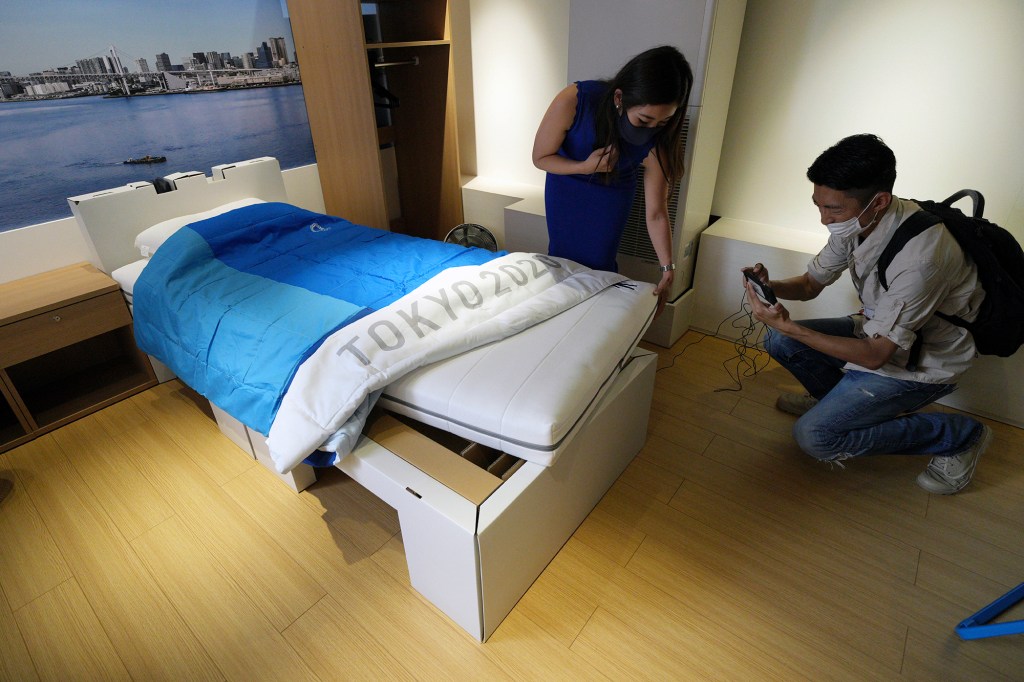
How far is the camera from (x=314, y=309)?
1631mm

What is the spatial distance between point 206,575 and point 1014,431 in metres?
2.85

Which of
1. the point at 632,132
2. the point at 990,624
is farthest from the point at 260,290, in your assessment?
the point at 990,624

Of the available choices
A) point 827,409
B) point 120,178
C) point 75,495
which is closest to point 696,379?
point 827,409

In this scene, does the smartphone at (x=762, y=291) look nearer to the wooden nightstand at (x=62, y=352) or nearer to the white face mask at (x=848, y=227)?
the white face mask at (x=848, y=227)

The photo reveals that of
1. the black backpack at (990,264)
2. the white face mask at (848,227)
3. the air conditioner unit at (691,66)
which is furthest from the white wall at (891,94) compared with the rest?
the white face mask at (848,227)

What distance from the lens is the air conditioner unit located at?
195 centimetres

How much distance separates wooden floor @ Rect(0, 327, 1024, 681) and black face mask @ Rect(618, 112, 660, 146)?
3.54 ft

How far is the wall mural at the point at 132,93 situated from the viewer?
196cm

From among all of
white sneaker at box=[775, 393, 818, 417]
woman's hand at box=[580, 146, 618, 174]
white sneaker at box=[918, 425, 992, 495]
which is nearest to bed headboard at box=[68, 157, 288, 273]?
woman's hand at box=[580, 146, 618, 174]

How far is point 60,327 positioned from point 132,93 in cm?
107

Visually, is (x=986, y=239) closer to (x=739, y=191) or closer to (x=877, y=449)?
(x=877, y=449)

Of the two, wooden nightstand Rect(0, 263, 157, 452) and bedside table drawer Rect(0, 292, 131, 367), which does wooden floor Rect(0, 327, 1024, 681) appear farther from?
bedside table drawer Rect(0, 292, 131, 367)

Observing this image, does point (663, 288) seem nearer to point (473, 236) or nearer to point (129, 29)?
point (473, 236)

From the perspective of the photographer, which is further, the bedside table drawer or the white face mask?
the bedside table drawer
